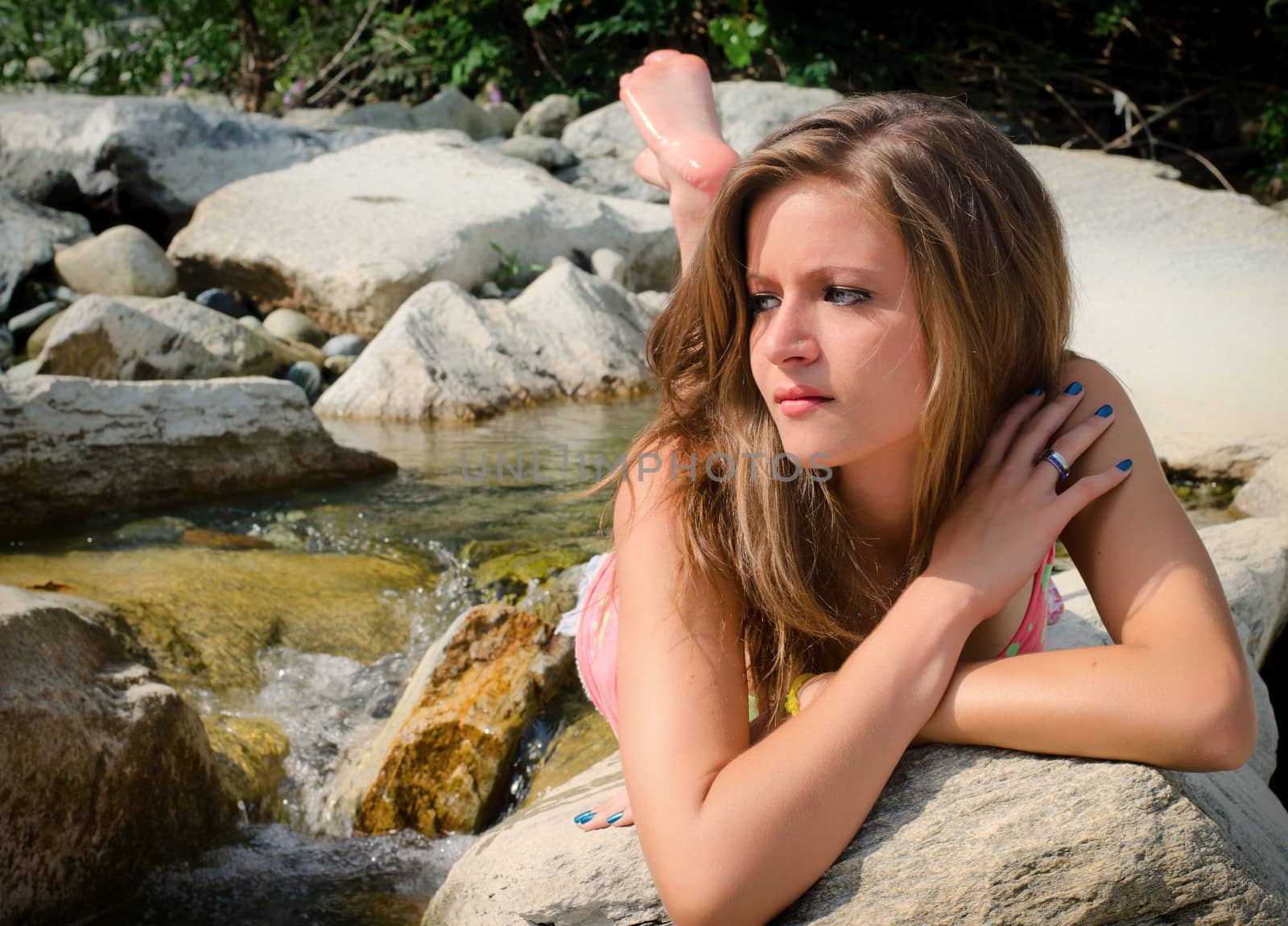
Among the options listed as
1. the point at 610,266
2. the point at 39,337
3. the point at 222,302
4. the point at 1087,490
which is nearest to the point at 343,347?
the point at 222,302

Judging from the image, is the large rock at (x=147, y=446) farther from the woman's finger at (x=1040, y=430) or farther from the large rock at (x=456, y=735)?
the woman's finger at (x=1040, y=430)

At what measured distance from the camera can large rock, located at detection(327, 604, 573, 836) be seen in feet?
9.95

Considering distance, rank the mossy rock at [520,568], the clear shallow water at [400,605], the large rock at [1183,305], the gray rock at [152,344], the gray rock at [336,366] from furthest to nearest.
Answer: the gray rock at [336,366]
the gray rock at [152,344]
the large rock at [1183,305]
the mossy rock at [520,568]
the clear shallow water at [400,605]

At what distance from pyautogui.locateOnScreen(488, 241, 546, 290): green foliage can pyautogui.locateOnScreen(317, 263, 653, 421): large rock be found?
0.83 meters

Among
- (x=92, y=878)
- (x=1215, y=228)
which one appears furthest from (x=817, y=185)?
(x=1215, y=228)

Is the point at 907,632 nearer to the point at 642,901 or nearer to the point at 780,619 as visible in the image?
the point at 780,619

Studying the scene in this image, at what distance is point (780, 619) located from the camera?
5.91ft

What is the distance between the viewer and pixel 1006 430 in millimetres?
1818

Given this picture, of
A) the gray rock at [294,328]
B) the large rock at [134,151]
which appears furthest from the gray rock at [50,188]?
the gray rock at [294,328]

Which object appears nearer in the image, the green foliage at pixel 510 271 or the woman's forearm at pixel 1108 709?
the woman's forearm at pixel 1108 709

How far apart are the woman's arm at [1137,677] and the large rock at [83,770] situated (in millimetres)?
1923

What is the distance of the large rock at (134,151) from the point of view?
29.8 feet

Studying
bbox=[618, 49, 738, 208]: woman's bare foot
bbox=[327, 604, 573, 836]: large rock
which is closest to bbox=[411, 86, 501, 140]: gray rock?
bbox=[618, 49, 738, 208]: woman's bare foot

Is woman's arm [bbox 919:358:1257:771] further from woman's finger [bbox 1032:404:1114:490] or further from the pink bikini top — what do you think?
the pink bikini top
